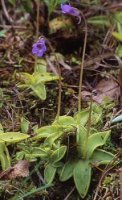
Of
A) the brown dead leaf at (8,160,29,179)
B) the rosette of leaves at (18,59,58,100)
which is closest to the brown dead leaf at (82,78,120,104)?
the rosette of leaves at (18,59,58,100)

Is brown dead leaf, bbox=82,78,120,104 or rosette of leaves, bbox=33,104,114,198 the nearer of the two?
rosette of leaves, bbox=33,104,114,198

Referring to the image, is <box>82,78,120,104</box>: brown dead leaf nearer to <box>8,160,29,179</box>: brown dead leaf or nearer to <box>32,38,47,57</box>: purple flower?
<box>32,38,47,57</box>: purple flower

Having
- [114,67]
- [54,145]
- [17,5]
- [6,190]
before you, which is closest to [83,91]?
[114,67]

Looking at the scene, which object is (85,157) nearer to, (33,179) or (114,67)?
(33,179)

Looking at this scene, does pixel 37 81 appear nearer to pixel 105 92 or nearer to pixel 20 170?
pixel 105 92

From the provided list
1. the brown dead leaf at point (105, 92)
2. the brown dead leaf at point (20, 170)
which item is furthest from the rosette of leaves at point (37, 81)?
the brown dead leaf at point (20, 170)

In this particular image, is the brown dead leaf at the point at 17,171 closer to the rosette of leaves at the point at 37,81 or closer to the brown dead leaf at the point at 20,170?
the brown dead leaf at the point at 20,170

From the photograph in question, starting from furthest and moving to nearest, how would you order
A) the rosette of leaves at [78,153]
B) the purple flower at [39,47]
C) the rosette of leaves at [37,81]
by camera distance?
the rosette of leaves at [37,81], the purple flower at [39,47], the rosette of leaves at [78,153]

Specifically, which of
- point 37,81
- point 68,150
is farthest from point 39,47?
point 68,150
